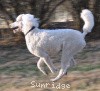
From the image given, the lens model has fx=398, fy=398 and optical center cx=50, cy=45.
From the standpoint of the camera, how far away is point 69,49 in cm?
629

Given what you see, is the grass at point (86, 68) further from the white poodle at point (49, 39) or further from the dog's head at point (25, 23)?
the dog's head at point (25, 23)

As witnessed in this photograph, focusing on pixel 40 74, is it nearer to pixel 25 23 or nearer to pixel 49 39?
pixel 49 39

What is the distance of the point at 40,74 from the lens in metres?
7.27

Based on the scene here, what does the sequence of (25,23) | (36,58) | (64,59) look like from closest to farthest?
(25,23) < (64,59) < (36,58)

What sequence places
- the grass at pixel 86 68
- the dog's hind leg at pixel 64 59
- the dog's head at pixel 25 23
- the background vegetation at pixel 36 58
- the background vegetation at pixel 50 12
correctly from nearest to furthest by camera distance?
the dog's head at pixel 25 23, the dog's hind leg at pixel 64 59, the background vegetation at pixel 36 58, the grass at pixel 86 68, the background vegetation at pixel 50 12

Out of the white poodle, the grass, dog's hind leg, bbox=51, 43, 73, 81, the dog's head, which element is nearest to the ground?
Answer: the grass

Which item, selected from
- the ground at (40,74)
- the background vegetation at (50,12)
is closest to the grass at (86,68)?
the ground at (40,74)

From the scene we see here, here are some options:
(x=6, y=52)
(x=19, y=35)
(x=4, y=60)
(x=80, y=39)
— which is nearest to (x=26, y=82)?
(x=80, y=39)

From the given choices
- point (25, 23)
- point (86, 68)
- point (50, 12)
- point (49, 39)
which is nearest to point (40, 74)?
point (86, 68)

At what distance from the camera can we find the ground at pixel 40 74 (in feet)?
20.9

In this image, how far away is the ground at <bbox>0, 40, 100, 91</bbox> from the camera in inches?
251

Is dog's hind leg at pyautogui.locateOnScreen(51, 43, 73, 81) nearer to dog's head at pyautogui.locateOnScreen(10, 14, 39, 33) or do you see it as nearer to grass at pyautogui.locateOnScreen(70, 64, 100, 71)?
dog's head at pyautogui.locateOnScreen(10, 14, 39, 33)

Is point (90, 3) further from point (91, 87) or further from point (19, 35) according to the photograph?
point (91, 87)

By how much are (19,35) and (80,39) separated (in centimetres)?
458
